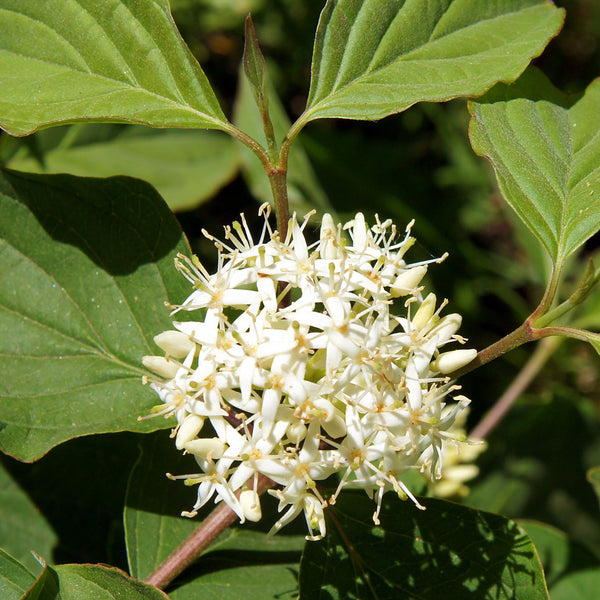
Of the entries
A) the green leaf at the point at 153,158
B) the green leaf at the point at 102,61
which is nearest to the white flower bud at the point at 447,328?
the green leaf at the point at 102,61

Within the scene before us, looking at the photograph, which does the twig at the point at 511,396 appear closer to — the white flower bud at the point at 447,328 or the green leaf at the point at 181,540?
the green leaf at the point at 181,540

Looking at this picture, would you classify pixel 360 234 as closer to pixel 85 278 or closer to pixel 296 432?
pixel 296 432

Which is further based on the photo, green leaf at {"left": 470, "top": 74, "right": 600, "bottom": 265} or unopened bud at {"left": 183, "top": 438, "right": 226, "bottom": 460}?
green leaf at {"left": 470, "top": 74, "right": 600, "bottom": 265}

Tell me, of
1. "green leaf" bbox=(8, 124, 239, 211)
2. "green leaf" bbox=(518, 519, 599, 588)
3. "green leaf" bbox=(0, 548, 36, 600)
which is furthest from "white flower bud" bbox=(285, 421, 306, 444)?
"green leaf" bbox=(8, 124, 239, 211)

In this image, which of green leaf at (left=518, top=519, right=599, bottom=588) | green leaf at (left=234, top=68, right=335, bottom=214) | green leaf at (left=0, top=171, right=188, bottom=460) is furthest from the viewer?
green leaf at (left=234, top=68, right=335, bottom=214)

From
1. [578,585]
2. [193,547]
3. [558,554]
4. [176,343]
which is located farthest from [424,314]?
[578,585]

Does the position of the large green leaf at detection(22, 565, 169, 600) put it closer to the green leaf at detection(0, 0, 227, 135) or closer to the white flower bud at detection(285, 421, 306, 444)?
the white flower bud at detection(285, 421, 306, 444)

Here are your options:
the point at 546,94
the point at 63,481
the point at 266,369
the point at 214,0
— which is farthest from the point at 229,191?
the point at 266,369
